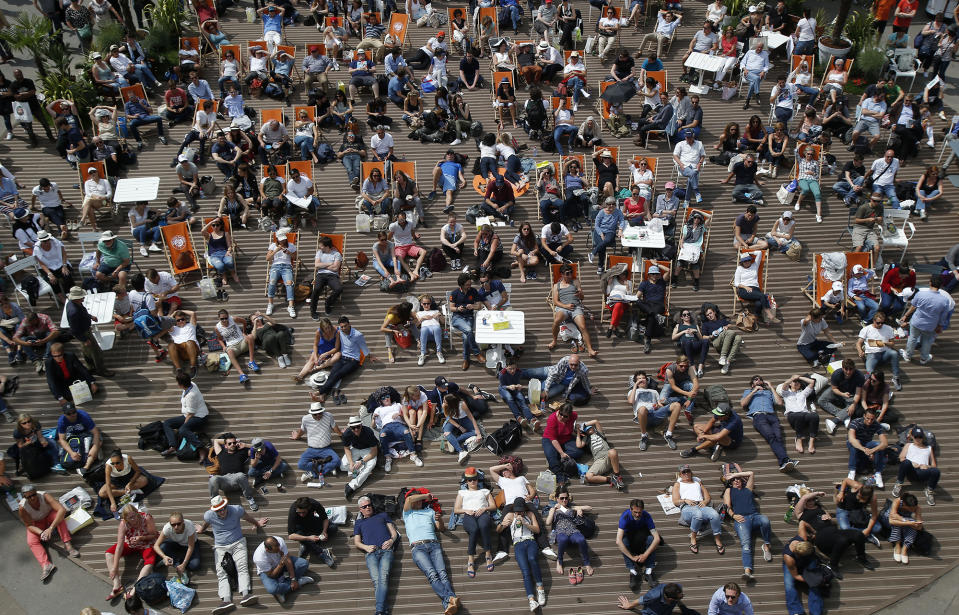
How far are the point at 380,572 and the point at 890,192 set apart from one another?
12134 mm

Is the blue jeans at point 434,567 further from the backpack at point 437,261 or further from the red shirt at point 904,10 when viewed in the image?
the red shirt at point 904,10

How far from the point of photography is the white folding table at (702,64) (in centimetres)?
2045

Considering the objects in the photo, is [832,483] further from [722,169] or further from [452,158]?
[452,158]

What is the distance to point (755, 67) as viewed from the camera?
66.5 ft

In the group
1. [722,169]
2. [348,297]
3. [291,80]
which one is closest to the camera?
[348,297]

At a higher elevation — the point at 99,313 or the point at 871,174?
the point at 871,174

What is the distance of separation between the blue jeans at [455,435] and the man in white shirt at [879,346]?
627cm

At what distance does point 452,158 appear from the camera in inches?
698

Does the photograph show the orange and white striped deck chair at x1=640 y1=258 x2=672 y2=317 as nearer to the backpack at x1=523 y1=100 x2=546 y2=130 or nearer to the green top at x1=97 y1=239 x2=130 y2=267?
the backpack at x1=523 y1=100 x2=546 y2=130

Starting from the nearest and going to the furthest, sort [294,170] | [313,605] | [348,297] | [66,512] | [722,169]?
[313,605], [66,512], [348,297], [294,170], [722,169]

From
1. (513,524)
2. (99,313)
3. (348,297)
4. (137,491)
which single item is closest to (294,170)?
(348,297)

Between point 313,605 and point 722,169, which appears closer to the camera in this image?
point 313,605

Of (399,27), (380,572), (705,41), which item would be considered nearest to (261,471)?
(380,572)

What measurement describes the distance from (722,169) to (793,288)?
3700mm
